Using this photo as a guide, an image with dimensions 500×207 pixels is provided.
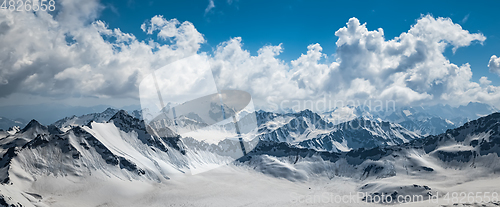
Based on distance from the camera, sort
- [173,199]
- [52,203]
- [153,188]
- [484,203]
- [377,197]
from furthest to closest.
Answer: [377,197] → [153,188] → [173,199] → [484,203] → [52,203]

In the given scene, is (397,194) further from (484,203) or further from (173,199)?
(173,199)

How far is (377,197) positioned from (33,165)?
22457cm

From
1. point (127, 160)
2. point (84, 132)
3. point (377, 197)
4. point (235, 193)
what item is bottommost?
point (377, 197)

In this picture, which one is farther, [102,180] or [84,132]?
[84,132]

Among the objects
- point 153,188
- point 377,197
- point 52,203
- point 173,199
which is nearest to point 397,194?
point 377,197

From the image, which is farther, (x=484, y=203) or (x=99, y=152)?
(x=99, y=152)

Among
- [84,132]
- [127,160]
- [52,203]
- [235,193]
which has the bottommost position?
[235,193]

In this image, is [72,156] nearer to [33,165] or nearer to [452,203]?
[33,165]

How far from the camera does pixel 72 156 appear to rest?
173750mm

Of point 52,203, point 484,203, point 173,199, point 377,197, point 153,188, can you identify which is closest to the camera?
point 52,203

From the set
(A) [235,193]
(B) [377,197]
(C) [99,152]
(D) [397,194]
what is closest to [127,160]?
(C) [99,152]

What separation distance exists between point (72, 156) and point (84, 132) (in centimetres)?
2669

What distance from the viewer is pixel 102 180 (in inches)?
6491

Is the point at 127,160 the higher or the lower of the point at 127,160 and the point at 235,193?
the higher
